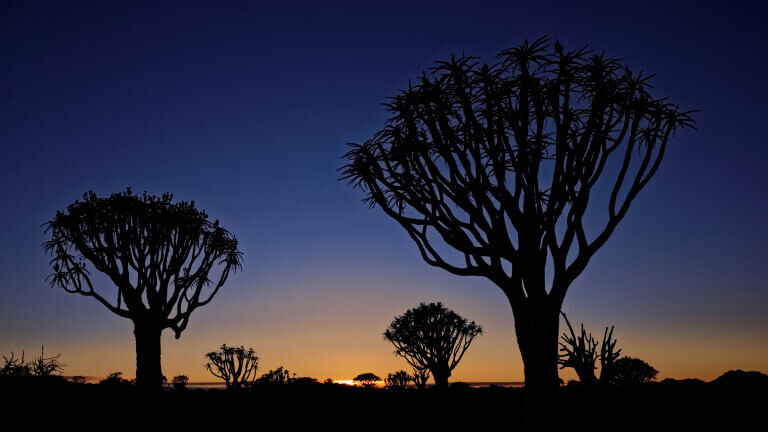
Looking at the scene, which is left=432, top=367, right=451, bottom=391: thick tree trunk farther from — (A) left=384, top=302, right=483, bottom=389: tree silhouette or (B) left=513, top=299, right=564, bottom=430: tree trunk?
(B) left=513, top=299, right=564, bottom=430: tree trunk

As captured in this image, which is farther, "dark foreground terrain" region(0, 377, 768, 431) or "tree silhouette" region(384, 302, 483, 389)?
"tree silhouette" region(384, 302, 483, 389)

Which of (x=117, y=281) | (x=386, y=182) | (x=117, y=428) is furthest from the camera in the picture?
(x=117, y=281)

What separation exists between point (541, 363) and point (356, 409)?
16.2ft

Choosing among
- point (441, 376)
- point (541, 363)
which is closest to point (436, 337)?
point (441, 376)

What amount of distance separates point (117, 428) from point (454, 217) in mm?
7583

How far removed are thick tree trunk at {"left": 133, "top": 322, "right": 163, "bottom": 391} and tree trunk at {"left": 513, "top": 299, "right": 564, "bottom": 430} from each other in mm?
13089

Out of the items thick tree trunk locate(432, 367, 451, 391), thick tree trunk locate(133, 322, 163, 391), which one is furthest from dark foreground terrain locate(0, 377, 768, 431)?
thick tree trunk locate(432, 367, 451, 391)

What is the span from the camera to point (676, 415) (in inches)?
439

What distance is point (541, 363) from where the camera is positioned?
995 cm

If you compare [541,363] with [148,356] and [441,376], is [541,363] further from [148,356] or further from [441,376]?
[441,376]

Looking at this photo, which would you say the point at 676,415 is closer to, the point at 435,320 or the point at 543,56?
the point at 543,56

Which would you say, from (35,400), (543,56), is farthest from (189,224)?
(543,56)

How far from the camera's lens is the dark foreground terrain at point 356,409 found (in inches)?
426

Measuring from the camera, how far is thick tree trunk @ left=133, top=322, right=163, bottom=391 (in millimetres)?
18547
